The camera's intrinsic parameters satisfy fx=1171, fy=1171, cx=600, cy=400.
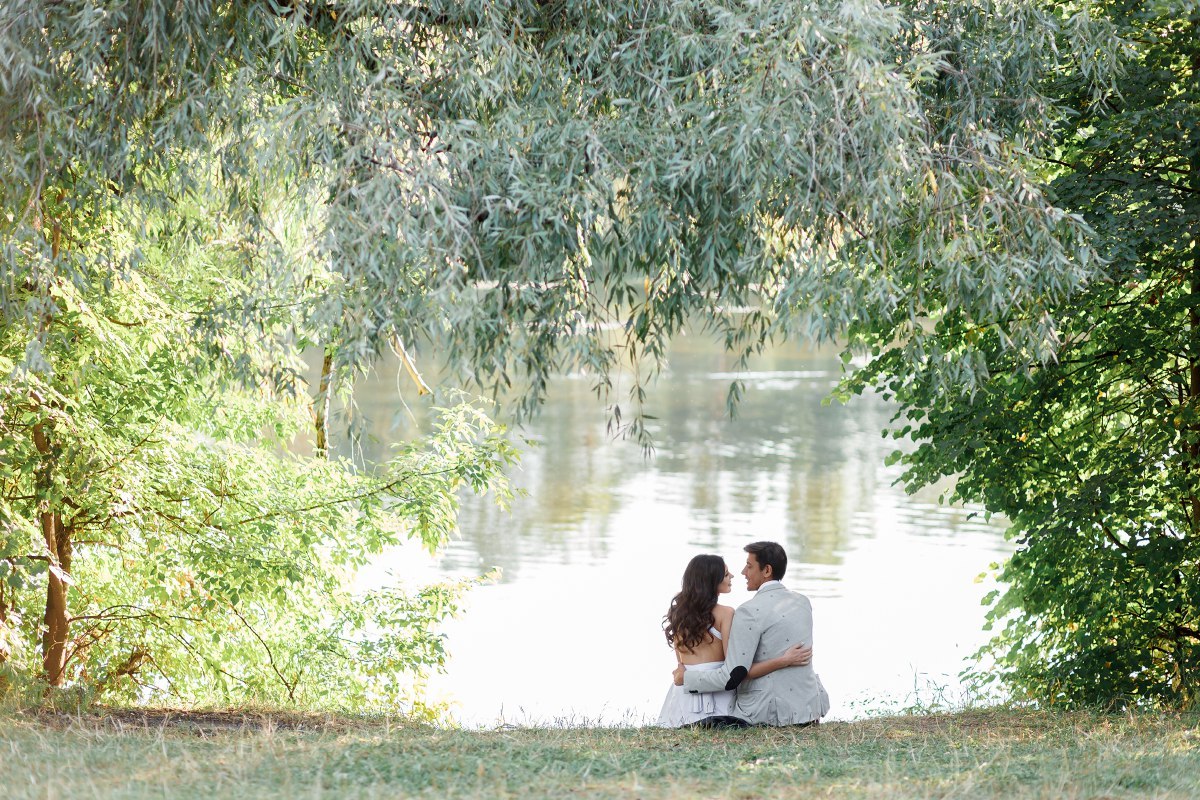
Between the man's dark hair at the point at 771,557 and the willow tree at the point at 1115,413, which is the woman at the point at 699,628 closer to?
the man's dark hair at the point at 771,557

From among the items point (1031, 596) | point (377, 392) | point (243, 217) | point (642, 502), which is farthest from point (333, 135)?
point (377, 392)

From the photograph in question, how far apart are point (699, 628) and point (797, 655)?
21.7 inches

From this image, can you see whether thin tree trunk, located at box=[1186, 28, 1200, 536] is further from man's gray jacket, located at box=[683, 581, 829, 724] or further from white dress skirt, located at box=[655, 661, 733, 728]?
white dress skirt, located at box=[655, 661, 733, 728]

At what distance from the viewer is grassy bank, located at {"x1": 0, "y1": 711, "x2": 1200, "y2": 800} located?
4109 mm

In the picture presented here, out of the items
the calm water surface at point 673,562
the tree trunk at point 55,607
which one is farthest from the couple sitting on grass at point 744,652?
the tree trunk at point 55,607

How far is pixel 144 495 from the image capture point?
8.18 m

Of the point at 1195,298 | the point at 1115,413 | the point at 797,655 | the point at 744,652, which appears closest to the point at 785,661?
the point at 797,655

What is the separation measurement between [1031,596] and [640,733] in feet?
10.5

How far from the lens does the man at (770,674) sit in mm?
6051

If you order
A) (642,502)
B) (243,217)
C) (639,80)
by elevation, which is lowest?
(642,502)

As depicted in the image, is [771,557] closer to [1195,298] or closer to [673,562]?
[1195,298]

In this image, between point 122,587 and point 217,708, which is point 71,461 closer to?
point 217,708

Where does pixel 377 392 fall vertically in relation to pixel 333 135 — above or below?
below

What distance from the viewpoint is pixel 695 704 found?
6.20 m
